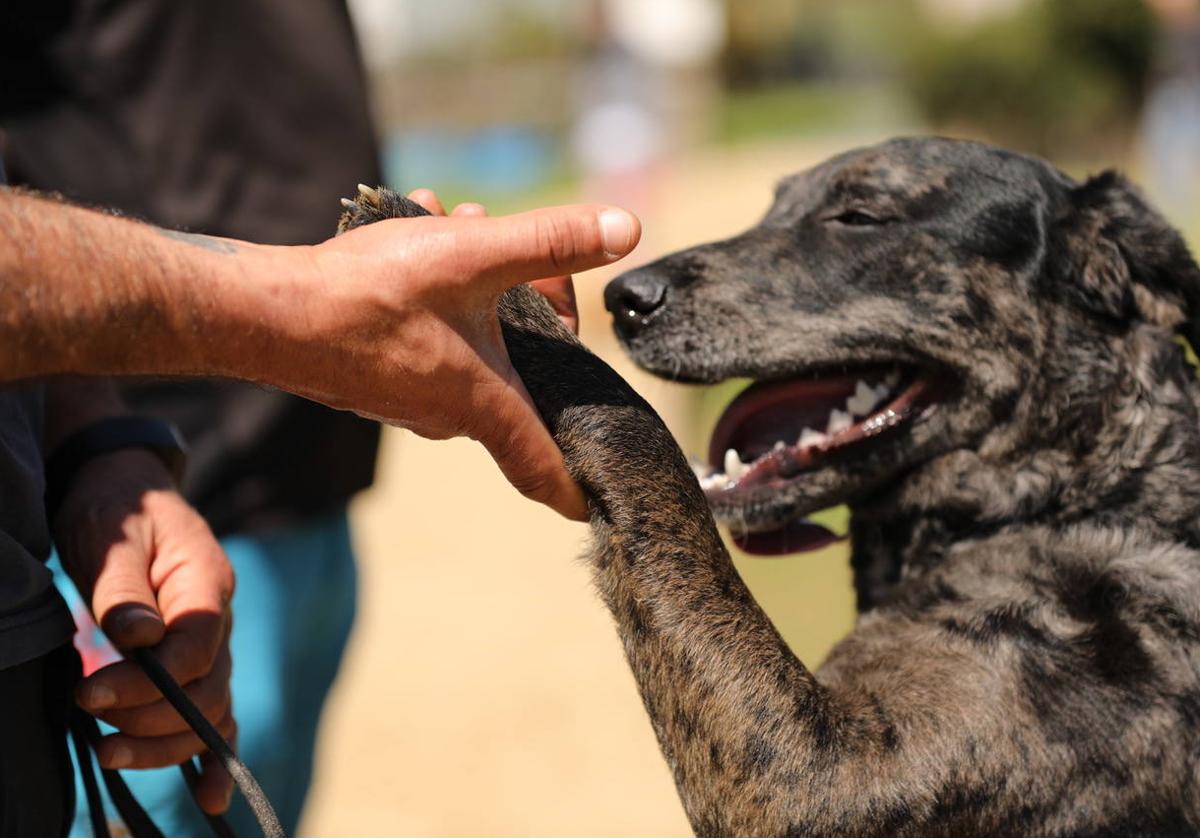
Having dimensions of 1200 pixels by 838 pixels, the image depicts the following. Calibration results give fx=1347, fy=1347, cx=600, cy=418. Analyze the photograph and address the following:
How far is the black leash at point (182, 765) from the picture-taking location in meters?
2.16

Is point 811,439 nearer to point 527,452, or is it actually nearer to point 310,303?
point 527,452

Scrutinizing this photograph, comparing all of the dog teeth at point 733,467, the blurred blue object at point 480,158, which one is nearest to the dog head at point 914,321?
the dog teeth at point 733,467

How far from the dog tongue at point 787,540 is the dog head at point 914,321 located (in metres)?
0.03

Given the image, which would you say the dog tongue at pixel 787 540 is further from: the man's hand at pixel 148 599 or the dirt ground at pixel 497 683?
the dirt ground at pixel 497 683

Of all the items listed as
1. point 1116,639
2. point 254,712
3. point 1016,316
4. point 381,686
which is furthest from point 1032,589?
point 381,686

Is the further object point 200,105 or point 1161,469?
point 200,105

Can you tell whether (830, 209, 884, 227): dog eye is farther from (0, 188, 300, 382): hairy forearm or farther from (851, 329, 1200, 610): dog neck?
(0, 188, 300, 382): hairy forearm

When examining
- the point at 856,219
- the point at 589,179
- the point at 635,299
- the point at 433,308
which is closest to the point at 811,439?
the point at 635,299

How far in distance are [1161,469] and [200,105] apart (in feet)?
8.51

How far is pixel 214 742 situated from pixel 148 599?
1.09 feet

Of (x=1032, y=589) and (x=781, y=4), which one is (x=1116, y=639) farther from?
(x=781, y=4)

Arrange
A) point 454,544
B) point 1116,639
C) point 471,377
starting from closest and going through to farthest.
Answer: point 471,377, point 1116,639, point 454,544

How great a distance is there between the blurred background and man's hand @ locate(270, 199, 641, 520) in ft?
2.04

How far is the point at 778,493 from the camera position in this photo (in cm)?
319
